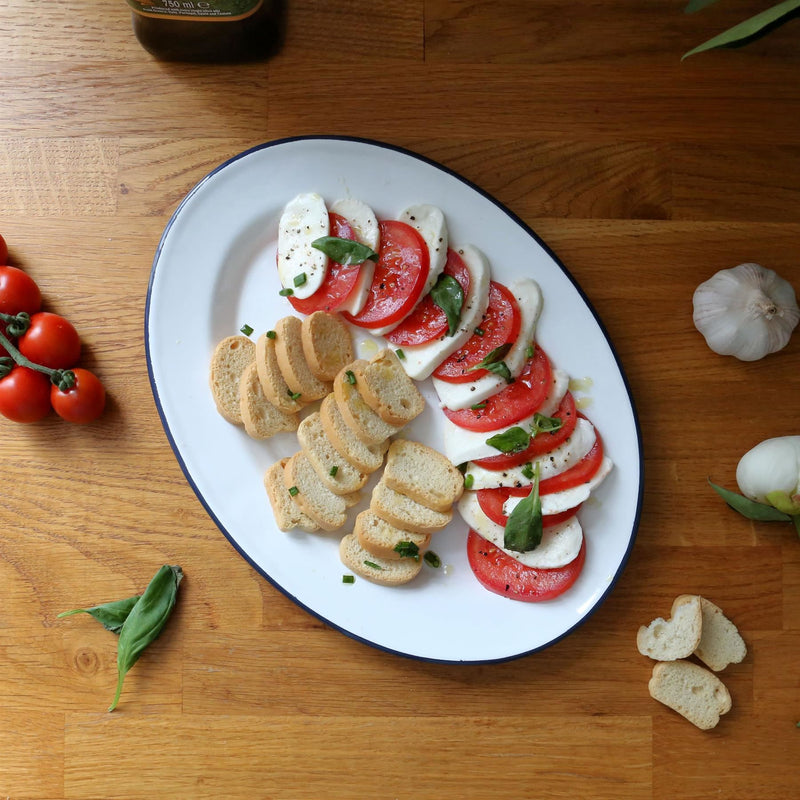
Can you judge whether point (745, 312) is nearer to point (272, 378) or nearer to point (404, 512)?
point (404, 512)

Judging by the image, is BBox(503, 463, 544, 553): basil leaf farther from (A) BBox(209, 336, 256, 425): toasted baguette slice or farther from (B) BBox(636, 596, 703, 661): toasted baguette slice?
(A) BBox(209, 336, 256, 425): toasted baguette slice

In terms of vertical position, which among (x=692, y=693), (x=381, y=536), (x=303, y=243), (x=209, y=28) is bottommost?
(x=692, y=693)

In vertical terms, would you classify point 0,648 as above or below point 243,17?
below

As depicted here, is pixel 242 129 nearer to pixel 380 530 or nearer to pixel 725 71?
pixel 380 530

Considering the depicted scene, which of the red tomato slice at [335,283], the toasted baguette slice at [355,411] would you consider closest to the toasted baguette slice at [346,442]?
the toasted baguette slice at [355,411]

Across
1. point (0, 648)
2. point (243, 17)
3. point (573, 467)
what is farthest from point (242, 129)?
point (0, 648)

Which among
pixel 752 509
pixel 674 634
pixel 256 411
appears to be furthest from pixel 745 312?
pixel 256 411

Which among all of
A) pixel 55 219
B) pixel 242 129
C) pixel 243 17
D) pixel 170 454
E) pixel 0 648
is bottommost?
pixel 0 648

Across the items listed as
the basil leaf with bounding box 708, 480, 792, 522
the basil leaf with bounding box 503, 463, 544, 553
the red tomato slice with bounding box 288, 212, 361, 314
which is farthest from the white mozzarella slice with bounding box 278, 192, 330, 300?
the basil leaf with bounding box 708, 480, 792, 522
